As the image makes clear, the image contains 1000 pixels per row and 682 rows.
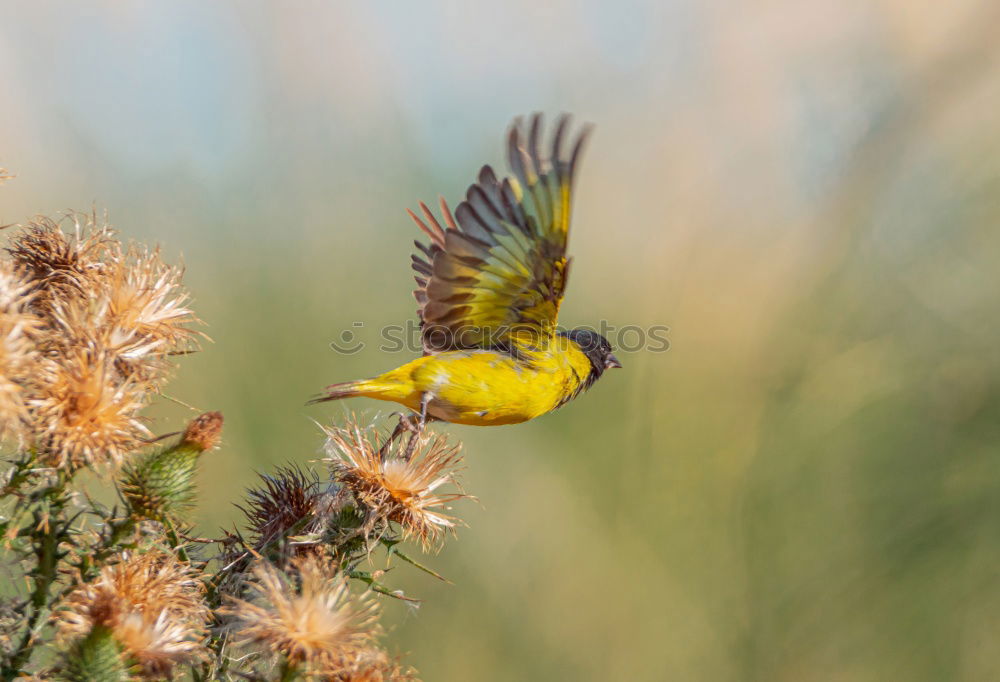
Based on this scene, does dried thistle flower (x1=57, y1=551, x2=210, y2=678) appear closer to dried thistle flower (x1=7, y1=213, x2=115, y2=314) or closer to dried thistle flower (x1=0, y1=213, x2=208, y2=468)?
dried thistle flower (x1=0, y1=213, x2=208, y2=468)

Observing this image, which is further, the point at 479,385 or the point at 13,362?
the point at 479,385

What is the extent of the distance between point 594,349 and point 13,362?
8.94ft

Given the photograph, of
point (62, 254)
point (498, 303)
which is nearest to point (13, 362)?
point (62, 254)

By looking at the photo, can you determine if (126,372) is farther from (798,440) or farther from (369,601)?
(798,440)

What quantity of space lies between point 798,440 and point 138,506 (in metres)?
5.50

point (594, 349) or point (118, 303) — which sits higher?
point (118, 303)

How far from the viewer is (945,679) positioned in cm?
584

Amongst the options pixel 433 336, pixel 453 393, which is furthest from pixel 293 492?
pixel 433 336

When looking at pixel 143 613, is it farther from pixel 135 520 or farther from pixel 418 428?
pixel 418 428

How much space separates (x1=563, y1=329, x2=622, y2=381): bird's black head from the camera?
381 centimetres

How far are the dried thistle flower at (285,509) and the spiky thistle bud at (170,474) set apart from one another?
0.66 ft

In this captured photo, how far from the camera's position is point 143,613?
1.73 meters

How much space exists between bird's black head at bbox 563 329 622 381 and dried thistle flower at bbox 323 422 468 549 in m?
1.46

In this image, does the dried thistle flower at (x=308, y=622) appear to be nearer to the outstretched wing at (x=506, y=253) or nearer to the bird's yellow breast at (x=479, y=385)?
the bird's yellow breast at (x=479, y=385)
